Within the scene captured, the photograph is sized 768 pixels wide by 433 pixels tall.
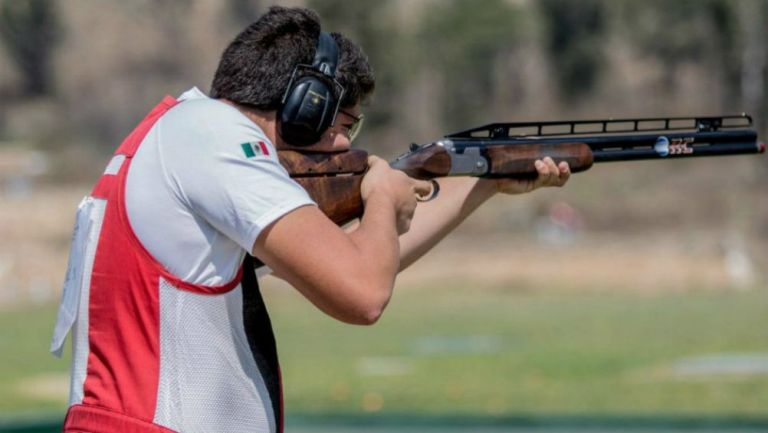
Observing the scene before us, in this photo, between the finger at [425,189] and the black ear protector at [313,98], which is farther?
the finger at [425,189]

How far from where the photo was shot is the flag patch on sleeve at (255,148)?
121 inches

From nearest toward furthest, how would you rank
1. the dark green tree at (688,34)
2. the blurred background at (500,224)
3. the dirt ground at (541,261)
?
the blurred background at (500,224), the dirt ground at (541,261), the dark green tree at (688,34)

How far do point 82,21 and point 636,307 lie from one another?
62137 millimetres

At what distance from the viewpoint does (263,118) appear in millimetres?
3305

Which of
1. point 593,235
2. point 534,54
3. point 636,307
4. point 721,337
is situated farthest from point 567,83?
point 721,337

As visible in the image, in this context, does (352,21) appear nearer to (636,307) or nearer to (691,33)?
(691,33)

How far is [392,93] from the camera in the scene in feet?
192

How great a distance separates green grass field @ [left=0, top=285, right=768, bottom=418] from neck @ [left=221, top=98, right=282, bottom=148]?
7988 millimetres

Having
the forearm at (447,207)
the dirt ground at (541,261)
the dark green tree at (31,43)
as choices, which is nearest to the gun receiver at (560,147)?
the forearm at (447,207)

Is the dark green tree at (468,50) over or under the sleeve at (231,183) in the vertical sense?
over

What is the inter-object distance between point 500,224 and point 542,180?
3793 centimetres

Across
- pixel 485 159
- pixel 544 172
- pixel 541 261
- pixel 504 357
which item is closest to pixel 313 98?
pixel 485 159

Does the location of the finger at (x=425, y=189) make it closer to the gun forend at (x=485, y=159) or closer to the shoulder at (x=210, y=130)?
the gun forend at (x=485, y=159)

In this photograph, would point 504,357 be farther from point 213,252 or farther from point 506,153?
point 213,252
